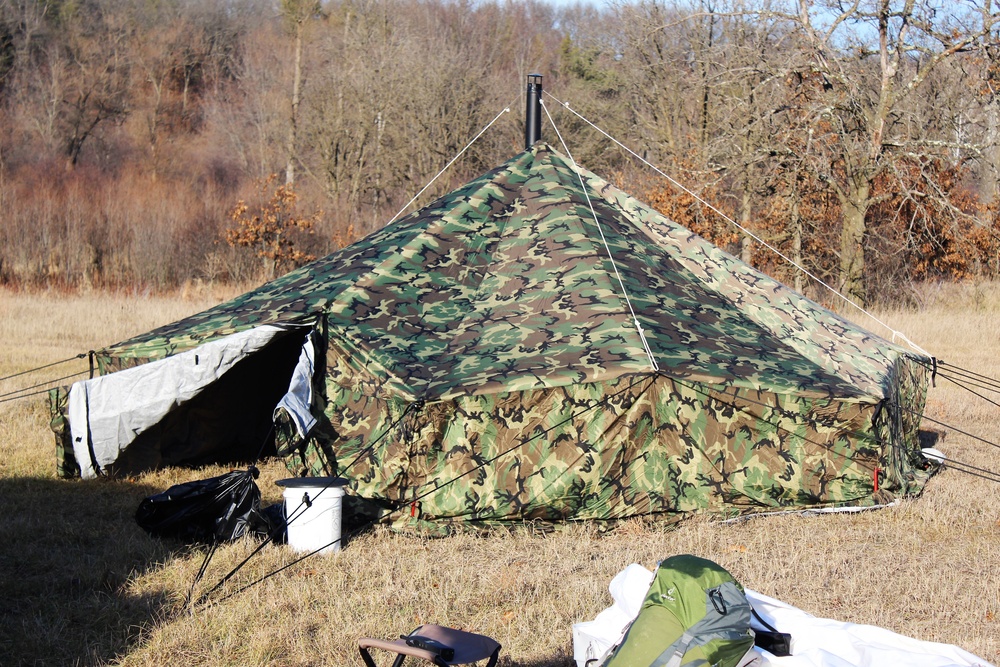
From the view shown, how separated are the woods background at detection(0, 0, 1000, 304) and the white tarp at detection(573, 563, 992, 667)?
16.0 meters

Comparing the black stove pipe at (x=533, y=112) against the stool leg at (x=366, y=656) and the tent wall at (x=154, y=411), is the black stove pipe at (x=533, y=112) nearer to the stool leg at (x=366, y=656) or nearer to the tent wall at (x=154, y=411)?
the tent wall at (x=154, y=411)

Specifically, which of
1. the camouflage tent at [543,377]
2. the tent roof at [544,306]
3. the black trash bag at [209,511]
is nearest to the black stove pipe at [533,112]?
the tent roof at [544,306]

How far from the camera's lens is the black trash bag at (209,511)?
617cm

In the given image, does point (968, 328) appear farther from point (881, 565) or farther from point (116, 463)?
point (116, 463)

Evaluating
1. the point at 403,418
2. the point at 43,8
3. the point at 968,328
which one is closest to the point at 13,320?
the point at 403,418

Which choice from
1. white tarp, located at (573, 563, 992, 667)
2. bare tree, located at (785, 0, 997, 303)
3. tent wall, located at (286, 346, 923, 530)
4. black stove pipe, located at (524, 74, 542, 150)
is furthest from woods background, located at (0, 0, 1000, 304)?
white tarp, located at (573, 563, 992, 667)

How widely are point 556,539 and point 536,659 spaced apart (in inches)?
67.5

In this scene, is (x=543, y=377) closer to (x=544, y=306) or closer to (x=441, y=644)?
(x=544, y=306)

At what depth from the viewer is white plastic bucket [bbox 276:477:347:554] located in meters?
6.02

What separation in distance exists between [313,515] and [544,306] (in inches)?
89.0

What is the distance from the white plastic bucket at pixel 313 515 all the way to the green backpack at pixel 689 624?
262cm

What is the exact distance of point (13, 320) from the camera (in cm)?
1647

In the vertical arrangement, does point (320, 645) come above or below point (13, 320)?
above

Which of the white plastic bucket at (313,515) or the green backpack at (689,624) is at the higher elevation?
the green backpack at (689,624)
